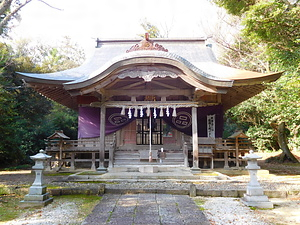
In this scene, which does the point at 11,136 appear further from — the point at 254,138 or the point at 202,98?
the point at 254,138

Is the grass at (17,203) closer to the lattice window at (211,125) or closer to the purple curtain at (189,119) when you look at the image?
the purple curtain at (189,119)


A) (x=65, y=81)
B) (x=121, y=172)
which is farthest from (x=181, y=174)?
(x=65, y=81)

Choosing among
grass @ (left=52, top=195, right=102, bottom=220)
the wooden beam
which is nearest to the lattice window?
the wooden beam

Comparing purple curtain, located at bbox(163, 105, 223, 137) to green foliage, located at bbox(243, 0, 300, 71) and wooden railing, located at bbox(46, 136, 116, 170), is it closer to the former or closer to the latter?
wooden railing, located at bbox(46, 136, 116, 170)

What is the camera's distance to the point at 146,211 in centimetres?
430

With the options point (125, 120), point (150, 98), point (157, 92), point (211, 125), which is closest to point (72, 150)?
point (125, 120)

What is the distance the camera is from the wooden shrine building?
27.2ft

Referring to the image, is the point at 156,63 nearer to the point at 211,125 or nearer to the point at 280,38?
the point at 280,38

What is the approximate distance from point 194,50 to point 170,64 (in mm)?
6099

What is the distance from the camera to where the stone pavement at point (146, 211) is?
3793 mm

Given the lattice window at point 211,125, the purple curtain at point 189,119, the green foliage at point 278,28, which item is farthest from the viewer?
the lattice window at point 211,125

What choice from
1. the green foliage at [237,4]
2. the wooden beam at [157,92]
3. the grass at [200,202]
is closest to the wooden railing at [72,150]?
the wooden beam at [157,92]

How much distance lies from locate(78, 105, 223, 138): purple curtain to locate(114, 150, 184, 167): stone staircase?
1.29m

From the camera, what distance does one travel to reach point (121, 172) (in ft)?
28.7
